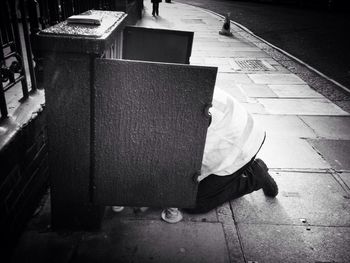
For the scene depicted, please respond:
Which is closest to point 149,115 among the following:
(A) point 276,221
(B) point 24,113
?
(B) point 24,113

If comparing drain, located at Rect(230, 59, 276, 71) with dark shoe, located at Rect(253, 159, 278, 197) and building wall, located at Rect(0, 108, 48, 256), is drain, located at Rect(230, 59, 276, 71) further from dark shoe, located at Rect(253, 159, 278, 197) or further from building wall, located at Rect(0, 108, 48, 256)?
building wall, located at Rect(0, 108, 48, 256)

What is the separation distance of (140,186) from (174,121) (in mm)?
569

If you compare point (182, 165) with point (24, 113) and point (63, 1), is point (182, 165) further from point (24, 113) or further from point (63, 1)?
point (63, 1)

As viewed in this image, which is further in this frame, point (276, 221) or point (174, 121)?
point (276, 221)

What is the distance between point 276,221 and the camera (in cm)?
282

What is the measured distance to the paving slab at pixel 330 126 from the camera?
4.48 metres

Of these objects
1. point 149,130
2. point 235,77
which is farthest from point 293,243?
point 235,77

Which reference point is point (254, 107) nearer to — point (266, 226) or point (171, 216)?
point (266, 226)

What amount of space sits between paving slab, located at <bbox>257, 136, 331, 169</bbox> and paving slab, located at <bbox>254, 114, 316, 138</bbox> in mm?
158

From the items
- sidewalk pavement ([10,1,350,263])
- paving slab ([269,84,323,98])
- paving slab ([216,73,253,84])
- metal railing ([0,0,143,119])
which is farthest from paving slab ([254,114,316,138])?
metal railing ([0,0,143,119])

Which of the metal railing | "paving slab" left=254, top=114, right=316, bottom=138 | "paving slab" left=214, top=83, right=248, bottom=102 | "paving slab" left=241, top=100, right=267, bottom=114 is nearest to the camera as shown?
the metal railing

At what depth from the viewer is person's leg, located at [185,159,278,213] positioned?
272 cm

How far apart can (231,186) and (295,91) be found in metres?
4.02

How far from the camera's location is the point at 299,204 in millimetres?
3059
